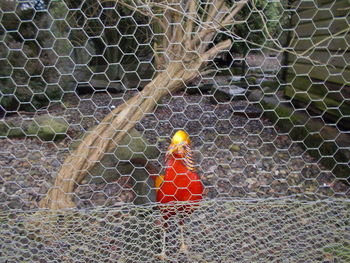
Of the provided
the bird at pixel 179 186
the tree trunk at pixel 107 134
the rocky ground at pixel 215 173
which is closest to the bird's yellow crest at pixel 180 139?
the bird at pixel 179 186

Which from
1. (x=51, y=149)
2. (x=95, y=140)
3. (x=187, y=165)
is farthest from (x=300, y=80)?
(x=51, y=149)

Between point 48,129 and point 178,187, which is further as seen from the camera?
point 48,129

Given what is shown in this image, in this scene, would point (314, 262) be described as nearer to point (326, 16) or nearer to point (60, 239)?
point (60, 239)

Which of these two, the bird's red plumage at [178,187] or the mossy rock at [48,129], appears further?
the mossy rock at [48,129]

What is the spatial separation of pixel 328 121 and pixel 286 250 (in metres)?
1.13

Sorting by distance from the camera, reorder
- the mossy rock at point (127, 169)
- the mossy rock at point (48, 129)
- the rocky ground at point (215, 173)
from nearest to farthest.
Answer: the mossy rock at point (127, 169)
the rocky ground at point (215, 173)
the mossy rock at point (48, 129)

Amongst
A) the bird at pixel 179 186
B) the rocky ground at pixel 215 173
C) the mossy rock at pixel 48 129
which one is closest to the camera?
the bird at pixel 179 186

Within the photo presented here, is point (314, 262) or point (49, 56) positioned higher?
point (314, 262)

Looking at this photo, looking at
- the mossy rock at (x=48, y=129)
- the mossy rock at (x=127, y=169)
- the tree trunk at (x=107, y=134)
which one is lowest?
the mossy rock at (x=48, y=129)

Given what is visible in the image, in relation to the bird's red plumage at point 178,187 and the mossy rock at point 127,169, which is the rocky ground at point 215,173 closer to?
the mossy rock at point 127,169

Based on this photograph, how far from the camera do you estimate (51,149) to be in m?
1.95

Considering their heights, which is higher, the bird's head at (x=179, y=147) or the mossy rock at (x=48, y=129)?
the bird's head at (x=179, y=147)

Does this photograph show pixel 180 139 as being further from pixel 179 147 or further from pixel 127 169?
pixel 127 169

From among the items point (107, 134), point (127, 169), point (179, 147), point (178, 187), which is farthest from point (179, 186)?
point (127, 169)
